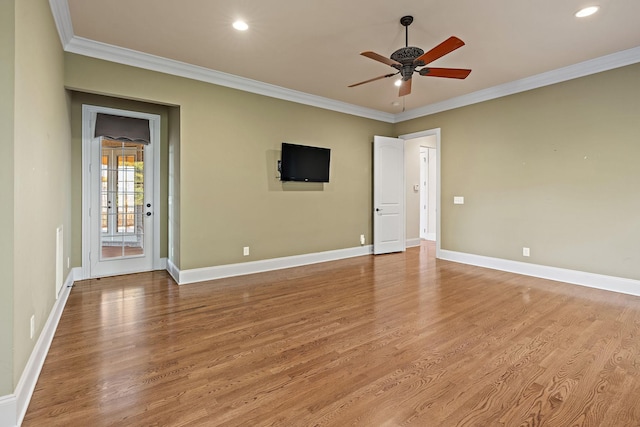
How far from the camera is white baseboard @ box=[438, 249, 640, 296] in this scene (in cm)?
388

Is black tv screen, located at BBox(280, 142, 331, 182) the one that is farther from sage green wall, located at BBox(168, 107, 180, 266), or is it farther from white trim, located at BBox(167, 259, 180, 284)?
white trim, located at BBox(167, 259, 180, 284)

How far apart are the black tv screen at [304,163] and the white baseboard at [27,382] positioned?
3359 mm

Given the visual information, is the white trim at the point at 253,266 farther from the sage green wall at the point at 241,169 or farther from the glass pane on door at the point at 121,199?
the glass pane on door at the point at 121,199

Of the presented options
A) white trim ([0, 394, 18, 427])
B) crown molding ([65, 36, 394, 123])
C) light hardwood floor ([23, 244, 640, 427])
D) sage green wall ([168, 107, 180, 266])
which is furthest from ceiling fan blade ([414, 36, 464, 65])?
white trim ([0, 394, 18, 427])

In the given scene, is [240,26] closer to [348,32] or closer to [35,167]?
[348,32]

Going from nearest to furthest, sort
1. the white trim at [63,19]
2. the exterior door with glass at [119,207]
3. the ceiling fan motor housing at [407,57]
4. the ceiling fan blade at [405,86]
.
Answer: the white trim at [63,19], the ceiling fan motor housing at [407,57], the ceiling fan blade at [405,86], the exterior door with glass at [119,207]

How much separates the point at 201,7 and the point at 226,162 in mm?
2080

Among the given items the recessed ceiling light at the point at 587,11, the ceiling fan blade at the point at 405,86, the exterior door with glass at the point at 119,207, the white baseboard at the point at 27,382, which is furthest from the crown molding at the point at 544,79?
the white baseboard at the point at 27,382

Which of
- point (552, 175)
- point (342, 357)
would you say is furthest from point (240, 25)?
point (552, 175)

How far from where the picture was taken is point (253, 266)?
485cm

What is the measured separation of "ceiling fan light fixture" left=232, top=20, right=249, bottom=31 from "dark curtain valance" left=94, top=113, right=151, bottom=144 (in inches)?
95.3

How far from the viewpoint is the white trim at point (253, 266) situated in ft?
14.1

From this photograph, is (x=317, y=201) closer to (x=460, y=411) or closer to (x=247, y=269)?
(x=247, y=269)

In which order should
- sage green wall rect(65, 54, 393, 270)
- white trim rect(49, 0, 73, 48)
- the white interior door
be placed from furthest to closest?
the white interior door → sage green wall rect(65, 54, 393, 270) → white trim rect(49, 0, 73, 48)
